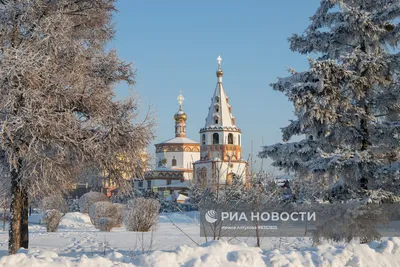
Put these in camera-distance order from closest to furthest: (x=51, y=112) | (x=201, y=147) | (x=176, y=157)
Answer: (x=51, y=112) < (x=201, y=147) < (x=176, y=157)

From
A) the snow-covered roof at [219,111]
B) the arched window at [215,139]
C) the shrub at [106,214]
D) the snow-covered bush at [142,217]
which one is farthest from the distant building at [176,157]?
the snow-covered bush at [142,217]

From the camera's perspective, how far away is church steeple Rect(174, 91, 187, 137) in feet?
275

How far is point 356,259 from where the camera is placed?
22.2 ft

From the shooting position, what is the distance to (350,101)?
409 inches

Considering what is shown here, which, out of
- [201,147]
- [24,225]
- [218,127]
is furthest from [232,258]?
[201,147]

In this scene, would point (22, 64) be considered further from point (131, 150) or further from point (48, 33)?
point (131, 150)

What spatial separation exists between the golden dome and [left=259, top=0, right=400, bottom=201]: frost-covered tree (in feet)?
239

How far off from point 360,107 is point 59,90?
6197 mm

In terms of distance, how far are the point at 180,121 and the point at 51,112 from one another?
2953 inches

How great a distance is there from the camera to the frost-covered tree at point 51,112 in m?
8.56

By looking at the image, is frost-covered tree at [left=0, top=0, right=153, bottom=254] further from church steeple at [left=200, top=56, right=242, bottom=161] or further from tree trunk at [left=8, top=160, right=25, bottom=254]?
church steeple at [left=200, top=56, right=242, bottom=161]

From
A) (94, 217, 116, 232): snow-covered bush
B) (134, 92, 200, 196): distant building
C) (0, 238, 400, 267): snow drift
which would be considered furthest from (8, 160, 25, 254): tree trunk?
(134, 92, 200, 196): distant building

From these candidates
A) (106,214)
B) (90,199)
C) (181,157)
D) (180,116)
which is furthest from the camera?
(180,116)

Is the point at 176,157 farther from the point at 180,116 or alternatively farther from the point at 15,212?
the point at 15,212
